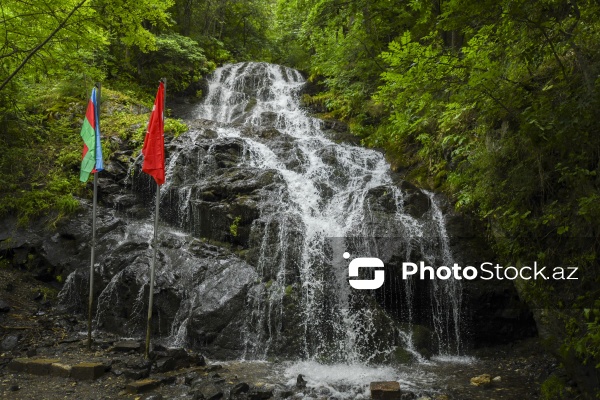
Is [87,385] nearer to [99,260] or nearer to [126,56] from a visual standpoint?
[99,260]

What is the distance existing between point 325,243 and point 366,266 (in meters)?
1.12

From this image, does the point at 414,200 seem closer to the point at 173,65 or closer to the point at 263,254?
the point at 263,254

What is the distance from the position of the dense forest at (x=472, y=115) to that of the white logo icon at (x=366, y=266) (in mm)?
2313

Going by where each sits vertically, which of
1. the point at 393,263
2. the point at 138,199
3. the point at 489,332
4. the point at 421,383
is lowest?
the point at 421,383

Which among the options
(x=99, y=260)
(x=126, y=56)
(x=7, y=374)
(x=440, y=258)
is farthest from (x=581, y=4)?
(x=126, y=56)

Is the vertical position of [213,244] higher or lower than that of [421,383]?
higher

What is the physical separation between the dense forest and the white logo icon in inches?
91.1

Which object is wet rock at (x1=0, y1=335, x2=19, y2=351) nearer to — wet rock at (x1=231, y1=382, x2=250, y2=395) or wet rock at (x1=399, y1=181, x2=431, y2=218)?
wet rock at (x1=231, y1=382, x2=250, y2=395)

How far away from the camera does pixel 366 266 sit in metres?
9.48

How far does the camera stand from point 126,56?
774 inches

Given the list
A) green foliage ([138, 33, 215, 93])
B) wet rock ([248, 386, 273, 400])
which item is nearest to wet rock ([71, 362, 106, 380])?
wet rock ([248, 386, 273, 400])

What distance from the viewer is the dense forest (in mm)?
4984

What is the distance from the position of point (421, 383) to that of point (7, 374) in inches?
253

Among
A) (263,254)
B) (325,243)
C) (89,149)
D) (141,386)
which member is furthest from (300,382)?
(89,149)
